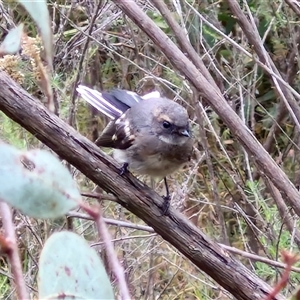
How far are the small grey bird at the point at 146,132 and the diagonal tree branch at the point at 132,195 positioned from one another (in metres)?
0.77

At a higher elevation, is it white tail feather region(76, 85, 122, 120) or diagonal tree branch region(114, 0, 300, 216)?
diagonal tree branch region(114, 0, 300, 216)

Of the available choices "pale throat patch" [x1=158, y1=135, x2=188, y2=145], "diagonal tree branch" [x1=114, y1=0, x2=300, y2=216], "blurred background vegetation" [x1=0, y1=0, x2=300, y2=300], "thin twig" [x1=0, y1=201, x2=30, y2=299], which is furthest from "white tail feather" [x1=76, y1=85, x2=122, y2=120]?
"thin twig" [x1=0, y1=201, x2=30, y2=299]

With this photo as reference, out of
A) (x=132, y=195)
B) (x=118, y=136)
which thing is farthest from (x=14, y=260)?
(x=118, y=136)

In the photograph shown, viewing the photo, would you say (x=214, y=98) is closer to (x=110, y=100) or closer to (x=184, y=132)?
(x=184, y=132)

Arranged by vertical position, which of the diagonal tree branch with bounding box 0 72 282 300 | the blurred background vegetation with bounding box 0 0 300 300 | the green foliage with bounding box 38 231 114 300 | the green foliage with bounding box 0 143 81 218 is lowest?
the blurred background vegetation with bounding box 0 0 300 300

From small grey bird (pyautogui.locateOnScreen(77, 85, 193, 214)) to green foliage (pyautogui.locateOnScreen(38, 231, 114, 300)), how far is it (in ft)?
6.34

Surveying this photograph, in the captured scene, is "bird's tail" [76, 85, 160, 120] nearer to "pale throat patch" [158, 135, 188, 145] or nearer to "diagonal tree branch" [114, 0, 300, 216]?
"pale throat patch" [158, 135, 188, 145]

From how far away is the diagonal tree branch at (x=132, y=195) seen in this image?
1.38 metres

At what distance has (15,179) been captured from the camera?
2.08 feet

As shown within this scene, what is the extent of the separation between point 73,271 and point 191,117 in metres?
3.12

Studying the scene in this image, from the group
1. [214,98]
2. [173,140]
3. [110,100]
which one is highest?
[214,98]

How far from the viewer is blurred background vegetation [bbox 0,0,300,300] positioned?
9.75ft

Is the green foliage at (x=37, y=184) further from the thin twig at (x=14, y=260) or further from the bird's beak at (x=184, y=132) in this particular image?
the bird's beak at (x=184, y=132)

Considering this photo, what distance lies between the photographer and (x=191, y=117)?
372 centimetres
